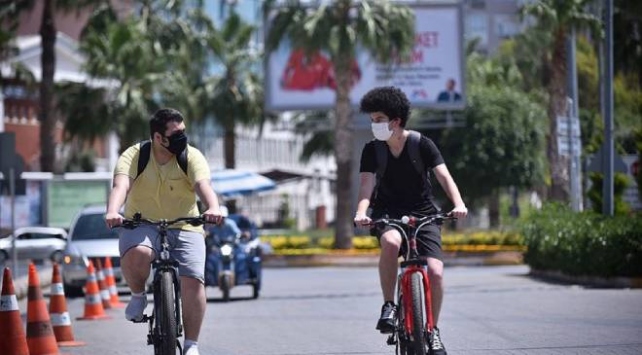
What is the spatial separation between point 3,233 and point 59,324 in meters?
34.9

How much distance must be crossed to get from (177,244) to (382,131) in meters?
1.50

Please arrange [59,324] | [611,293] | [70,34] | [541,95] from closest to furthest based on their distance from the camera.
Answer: [59,324]
[611,293]
[541,95]
[70,34]

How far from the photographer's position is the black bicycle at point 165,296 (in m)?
9.73

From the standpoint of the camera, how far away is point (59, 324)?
47.5 ft

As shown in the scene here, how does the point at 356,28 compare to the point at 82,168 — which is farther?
the point at 82,168

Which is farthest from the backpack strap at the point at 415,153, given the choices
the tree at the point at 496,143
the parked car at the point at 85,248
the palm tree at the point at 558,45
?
the tree at the point at 496,143

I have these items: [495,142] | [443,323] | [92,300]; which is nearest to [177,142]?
[443,323]

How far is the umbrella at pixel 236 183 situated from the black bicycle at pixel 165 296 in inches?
1161

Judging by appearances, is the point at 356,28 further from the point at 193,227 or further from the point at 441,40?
the point at 193,227

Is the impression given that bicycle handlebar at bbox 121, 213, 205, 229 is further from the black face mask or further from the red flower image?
the red flower image

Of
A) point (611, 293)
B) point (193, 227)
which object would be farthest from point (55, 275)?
point (611, 293)

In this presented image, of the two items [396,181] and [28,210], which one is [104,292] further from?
[28,210]

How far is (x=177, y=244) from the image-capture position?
10250 millimetres

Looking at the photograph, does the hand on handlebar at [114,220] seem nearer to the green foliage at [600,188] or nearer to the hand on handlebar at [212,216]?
the hand on handlebar at [212,216]
